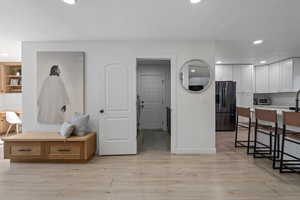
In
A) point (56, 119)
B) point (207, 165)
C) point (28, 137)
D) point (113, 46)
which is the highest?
point (113, 46)

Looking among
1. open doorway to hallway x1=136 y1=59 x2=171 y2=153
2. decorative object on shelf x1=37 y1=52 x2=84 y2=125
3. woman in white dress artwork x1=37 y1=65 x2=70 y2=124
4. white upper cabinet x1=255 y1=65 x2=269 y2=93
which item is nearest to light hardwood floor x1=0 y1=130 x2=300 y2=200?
woman in white dress artwork x1=37 y1=65 x2=70 y2=124

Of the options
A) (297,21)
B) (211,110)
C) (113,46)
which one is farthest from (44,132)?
(297,21)

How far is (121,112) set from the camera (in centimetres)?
359

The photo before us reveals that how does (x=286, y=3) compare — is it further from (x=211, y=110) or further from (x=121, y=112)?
(x=121, y=112)

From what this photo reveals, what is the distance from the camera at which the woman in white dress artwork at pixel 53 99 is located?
356 cm

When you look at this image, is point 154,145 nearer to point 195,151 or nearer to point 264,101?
point 195,151

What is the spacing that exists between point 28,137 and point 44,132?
45 cm

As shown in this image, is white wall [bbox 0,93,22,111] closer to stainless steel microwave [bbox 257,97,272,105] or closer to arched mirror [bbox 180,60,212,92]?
arched mirror [bbox 180,60,212,92]

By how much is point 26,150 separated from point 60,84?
134 cm

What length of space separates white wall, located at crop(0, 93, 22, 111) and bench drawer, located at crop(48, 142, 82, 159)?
384 centimetres

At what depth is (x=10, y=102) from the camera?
19.1 ft

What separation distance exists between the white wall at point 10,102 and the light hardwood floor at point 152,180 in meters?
3.26

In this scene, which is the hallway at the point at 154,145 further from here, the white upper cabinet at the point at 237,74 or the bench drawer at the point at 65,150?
the white upper cabinet at the point at 237,74

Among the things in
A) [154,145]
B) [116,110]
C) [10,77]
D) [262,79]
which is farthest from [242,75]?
[10,77]
